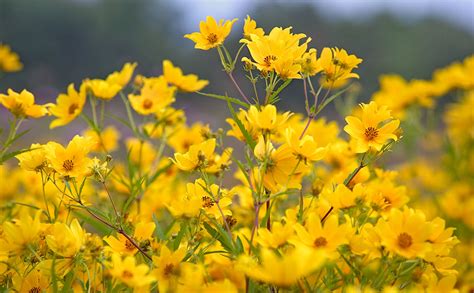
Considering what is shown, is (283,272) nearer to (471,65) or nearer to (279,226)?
(279,226)

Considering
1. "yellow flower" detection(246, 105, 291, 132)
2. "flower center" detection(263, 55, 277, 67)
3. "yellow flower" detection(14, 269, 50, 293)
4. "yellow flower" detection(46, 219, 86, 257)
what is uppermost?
"flower center" detection(263, 55, 277, 67)

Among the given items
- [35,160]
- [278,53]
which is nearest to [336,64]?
[278,53]

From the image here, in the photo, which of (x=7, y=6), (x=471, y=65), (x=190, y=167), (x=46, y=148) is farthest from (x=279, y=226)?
(x=7, y=6)

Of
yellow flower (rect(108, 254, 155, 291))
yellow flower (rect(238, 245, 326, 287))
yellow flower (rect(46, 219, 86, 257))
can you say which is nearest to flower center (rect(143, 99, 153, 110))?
yellow flower (rect(46, 219, 86, 257))

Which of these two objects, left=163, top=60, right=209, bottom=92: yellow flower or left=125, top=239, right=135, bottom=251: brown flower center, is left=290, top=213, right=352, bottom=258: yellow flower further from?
left=163, top=60, right=209, bottom=92: yellow flower

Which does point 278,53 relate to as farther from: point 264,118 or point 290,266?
point 290,266

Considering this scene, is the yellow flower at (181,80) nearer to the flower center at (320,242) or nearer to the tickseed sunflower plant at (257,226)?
the tickseed sunflower plant at (257,226)
